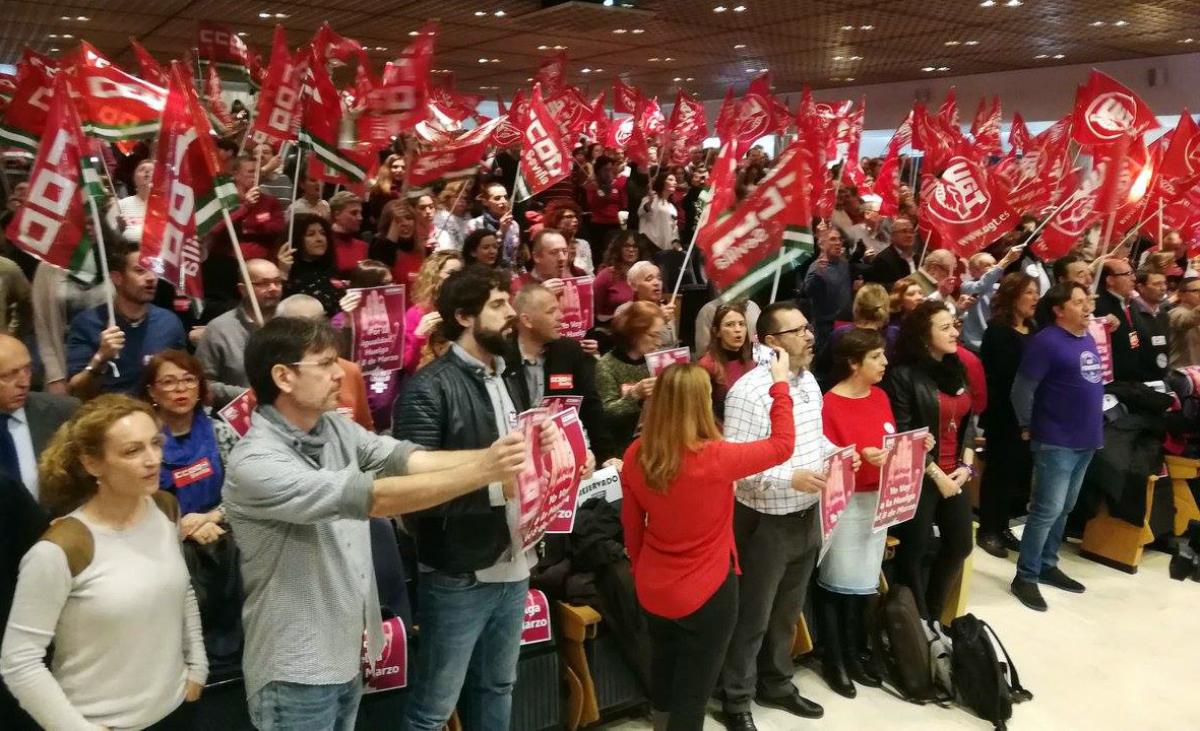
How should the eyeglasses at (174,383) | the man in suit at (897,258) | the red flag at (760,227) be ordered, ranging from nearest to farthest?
the eyeglasses at (174,383)
the red flag at (760,227)
the man in suit at (897,258)

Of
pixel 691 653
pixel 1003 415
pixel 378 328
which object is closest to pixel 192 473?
pixel 378 328

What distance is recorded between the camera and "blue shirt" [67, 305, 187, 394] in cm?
404

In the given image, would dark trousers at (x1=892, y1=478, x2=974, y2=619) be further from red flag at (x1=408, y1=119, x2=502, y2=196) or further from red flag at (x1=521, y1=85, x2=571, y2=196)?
red flag at (x1=408, y1=119, x2=502, y2=196)

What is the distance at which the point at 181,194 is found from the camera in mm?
4043

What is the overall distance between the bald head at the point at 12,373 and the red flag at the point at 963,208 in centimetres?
547

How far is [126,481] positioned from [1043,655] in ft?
13.9

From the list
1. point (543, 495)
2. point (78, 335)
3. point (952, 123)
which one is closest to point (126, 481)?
point (543, 495)

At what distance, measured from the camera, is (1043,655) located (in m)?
4.77

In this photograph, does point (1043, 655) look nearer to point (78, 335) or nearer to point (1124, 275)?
point (1124, 275)

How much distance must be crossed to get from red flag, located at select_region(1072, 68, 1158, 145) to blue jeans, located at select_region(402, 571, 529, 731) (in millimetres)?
6399

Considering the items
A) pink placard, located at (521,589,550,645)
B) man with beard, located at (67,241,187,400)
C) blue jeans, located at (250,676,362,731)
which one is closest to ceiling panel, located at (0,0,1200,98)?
man with beard, located at (67,241,187,400)

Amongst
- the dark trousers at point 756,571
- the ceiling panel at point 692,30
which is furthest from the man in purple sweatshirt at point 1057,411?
the ceiling panel at point 692,30

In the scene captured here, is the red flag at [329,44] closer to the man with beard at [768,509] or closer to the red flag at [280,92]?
the red flag at [280,92]

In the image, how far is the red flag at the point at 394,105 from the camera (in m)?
5.83
